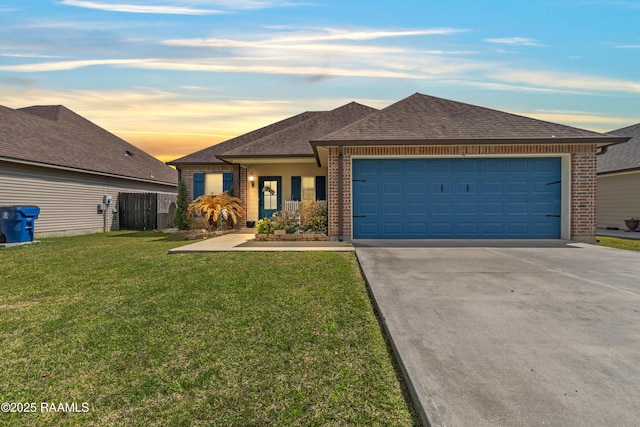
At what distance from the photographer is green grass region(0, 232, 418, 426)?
6.66 feet

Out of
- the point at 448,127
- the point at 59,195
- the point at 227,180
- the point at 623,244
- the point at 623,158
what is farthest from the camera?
the point at 623,158

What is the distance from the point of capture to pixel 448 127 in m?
10.1

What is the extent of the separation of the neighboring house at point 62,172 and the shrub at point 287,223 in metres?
9.87

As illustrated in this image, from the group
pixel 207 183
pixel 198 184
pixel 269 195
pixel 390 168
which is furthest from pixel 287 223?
pixel 198 184

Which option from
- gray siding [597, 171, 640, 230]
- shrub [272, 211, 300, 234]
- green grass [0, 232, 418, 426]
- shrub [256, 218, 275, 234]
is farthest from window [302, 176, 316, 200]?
gray siding [597, 171, 640, 230]

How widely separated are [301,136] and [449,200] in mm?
7472

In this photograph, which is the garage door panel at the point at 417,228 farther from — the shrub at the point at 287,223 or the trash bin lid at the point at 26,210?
the trash bin lid at the point at 26,210

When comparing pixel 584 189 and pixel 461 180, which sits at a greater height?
pixel 461 180

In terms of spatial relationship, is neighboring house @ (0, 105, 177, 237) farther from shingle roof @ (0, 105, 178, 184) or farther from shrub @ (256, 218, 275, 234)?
shrub @ (256, 218, 275, 234)

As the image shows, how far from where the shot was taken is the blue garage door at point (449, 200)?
386 inches

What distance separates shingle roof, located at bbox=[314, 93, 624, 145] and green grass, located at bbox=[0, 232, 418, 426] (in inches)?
226

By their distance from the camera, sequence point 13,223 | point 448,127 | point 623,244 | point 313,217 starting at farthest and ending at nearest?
1. point 313,217
2. point 13,223
3. point 448,127
4. point 623,244

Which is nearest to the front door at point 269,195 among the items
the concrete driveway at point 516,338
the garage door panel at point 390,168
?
the garage door panel at point 390,168

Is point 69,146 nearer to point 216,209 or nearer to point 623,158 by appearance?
point 216,209
